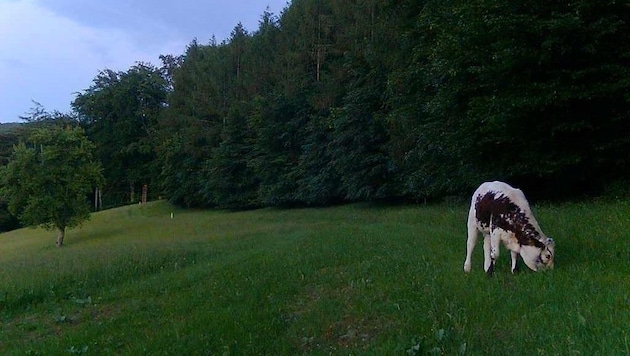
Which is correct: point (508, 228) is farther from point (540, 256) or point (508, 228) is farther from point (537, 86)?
point (537, 86)

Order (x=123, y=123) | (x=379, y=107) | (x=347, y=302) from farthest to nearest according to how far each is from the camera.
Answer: (x=123, y=123) < (x=379, y=107) < (x=347, y=302)

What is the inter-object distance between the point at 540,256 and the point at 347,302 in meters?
3.10

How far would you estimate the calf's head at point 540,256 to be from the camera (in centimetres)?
833

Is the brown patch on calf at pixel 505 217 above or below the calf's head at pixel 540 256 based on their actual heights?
above

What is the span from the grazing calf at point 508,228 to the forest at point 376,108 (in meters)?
8.66

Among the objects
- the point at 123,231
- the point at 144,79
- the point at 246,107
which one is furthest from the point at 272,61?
the point at 144,79

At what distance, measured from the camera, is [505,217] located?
8867 millimetres

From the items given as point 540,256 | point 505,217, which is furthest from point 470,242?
point 540,256

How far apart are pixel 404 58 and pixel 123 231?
95.4ft

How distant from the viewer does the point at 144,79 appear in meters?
82.5

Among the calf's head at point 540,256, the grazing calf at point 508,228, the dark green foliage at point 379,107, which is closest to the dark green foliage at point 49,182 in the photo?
the dark green foliage at point 379,107

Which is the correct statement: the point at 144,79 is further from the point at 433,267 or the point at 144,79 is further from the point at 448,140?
the point at 433,267

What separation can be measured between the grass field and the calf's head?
0.66 feet

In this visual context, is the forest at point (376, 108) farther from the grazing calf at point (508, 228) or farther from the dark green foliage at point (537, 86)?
the grazing calf at point (508, 228)
